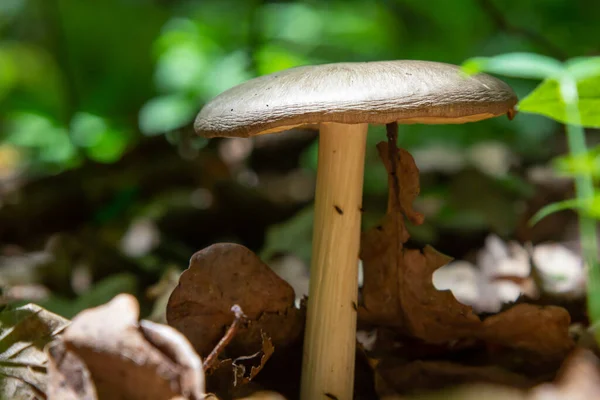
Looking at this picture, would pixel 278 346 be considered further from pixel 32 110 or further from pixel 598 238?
pixel 32 110

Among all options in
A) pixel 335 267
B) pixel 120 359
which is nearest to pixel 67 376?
pixel 120 359

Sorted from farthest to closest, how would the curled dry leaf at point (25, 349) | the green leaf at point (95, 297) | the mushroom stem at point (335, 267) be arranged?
the green leaf at point (95, 297), the mushroom stem at point (335, 267), the curled dry leaf at point (25, 349)

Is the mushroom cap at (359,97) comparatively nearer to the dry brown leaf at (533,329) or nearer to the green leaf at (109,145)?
the dry brown leaf at (533,329)

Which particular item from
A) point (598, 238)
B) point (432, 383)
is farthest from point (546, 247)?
point (432, 383)

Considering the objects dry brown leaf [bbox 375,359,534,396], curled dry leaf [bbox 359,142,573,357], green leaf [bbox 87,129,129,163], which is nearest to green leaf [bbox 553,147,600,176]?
curled dry leaf [bbox 359,142,573,357]

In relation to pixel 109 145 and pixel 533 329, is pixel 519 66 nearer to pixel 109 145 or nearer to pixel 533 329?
pixel 533 329

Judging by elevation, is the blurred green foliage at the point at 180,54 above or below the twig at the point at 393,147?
above

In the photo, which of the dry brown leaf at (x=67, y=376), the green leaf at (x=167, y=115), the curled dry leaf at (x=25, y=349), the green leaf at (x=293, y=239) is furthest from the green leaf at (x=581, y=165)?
the green leaf at (x=167, y=115)
